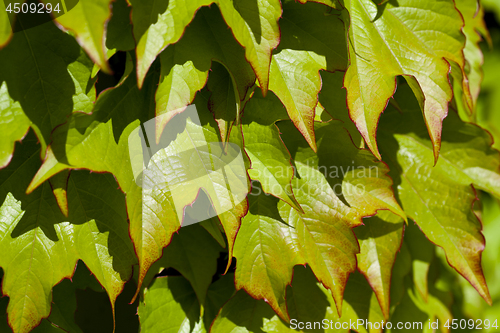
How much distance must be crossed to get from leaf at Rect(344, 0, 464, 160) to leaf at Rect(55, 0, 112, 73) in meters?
0.30

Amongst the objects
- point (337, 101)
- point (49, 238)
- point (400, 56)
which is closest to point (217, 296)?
point (49, 238)

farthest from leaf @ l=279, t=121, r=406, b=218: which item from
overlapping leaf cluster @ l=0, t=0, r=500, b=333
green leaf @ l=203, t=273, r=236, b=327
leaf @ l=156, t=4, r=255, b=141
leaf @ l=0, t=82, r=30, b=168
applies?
leaf @ l=0, t=82, r=30, b=168

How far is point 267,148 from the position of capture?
463 mm

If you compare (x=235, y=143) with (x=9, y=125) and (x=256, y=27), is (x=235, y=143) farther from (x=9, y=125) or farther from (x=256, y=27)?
(x=9, y=125)

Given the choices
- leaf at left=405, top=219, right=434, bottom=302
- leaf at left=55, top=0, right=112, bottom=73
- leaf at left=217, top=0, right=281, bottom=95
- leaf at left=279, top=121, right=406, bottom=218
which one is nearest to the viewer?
leaf at left=55, top=0, right=112, bottom=73

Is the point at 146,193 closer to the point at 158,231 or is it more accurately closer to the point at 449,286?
the point at 158,231

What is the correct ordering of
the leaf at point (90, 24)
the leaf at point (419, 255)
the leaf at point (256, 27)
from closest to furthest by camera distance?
1. the leaf at point (90, 24)
2. the leaf at point (256, 27)
3. the leaf at point (419, 255)

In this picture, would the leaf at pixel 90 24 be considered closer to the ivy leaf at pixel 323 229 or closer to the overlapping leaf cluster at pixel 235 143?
the overlapping leaf cluster at pixel 235 143

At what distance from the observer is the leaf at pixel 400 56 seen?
45 cm

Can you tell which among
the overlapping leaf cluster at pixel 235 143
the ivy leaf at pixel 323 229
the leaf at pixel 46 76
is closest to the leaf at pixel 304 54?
the overlapping leaf cluster at pixel 235 143

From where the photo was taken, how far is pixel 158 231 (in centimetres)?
42

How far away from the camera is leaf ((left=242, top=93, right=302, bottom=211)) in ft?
1.46

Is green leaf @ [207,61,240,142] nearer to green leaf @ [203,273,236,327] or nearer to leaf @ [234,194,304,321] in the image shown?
leaf @ [234,194,304,321]

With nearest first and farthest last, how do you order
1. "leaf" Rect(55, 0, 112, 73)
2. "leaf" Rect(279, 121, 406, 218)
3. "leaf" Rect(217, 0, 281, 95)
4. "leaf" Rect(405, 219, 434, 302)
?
"leaf" Rect(55, 0, 112, 73), "leaf" Rect(217, 0, 281, 95), "leaf" Rect(279, 121, 406, 218), "leaf" Rect(405, 219, 434, 302)
